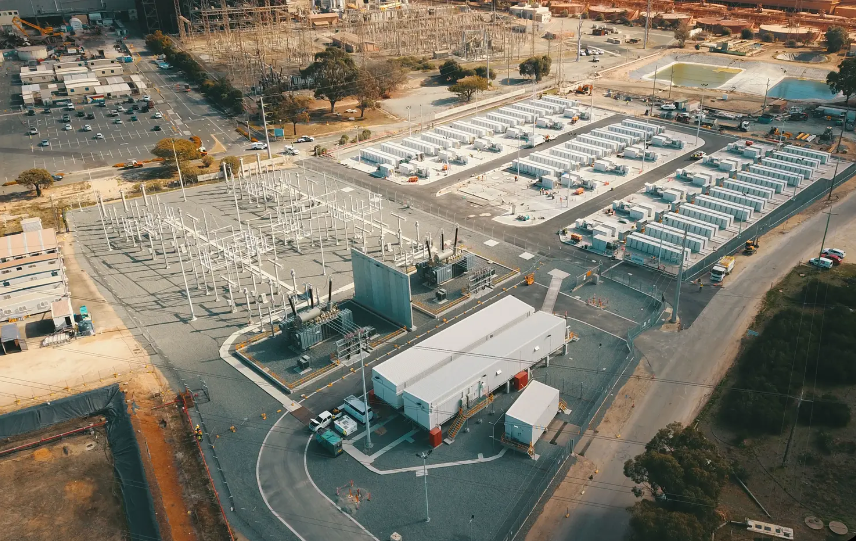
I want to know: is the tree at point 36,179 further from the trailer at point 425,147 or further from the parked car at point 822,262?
the parked car at point 822,262

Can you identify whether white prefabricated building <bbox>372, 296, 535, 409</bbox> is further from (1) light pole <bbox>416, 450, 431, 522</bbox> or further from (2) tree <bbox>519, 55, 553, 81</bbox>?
(2) tree <bbox>519, 55, 553, 81</bbox>

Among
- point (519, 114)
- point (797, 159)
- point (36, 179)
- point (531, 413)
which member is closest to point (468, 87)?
point (519, 114)

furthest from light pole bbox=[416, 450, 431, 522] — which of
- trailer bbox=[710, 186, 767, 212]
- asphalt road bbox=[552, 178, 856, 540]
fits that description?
trailer bbox=[710, 186, 767, 212]

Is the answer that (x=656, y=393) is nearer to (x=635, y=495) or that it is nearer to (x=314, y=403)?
(x=635, y=495)

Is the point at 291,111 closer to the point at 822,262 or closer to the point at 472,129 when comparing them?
the point at 472,129

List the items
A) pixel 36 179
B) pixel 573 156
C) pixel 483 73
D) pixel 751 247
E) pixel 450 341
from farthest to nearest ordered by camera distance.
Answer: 1. pixel 483 73
2. pixel 573 156
3. pixel 36 179
4. pixel 751 247
5. pixel 450 341

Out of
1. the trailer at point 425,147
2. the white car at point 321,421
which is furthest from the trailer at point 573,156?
the white car at point 321,421
